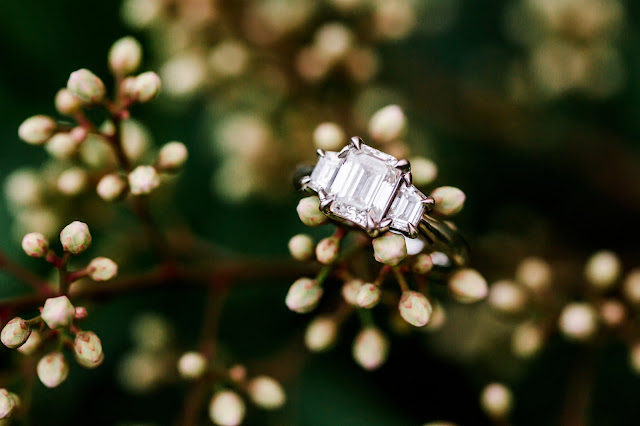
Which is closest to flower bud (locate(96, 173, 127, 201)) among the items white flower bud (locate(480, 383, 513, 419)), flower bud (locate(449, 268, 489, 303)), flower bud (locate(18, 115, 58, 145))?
flower bud (locate(18, 115, 58, 145))

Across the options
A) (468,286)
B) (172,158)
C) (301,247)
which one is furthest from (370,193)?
(172,158)

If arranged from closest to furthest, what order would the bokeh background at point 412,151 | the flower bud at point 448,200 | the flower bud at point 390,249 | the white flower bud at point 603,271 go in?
the flower bud at point 390,249, the flower bud at point 448,200, the white flower bud at point 603,271, the bokeh background at point 412,151

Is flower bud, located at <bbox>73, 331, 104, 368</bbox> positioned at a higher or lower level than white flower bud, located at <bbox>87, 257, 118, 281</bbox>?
lower

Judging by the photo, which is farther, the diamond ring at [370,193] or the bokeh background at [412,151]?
the bokeh background at [412,151]

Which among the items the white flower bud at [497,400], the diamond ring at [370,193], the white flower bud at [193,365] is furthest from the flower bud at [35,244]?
the white flower bud at [497,400]

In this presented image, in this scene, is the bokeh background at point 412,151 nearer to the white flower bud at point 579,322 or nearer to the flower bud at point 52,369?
the white flower bud at point 579,322

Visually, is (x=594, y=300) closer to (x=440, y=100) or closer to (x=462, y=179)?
(x=462, y=179)

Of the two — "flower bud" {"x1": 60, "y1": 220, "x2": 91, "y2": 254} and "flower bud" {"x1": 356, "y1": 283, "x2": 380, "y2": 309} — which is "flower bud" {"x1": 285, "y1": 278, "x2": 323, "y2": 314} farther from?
"flower bud" {"x1": 60, "y1": 220, "x2": 91, "y2": 254}
